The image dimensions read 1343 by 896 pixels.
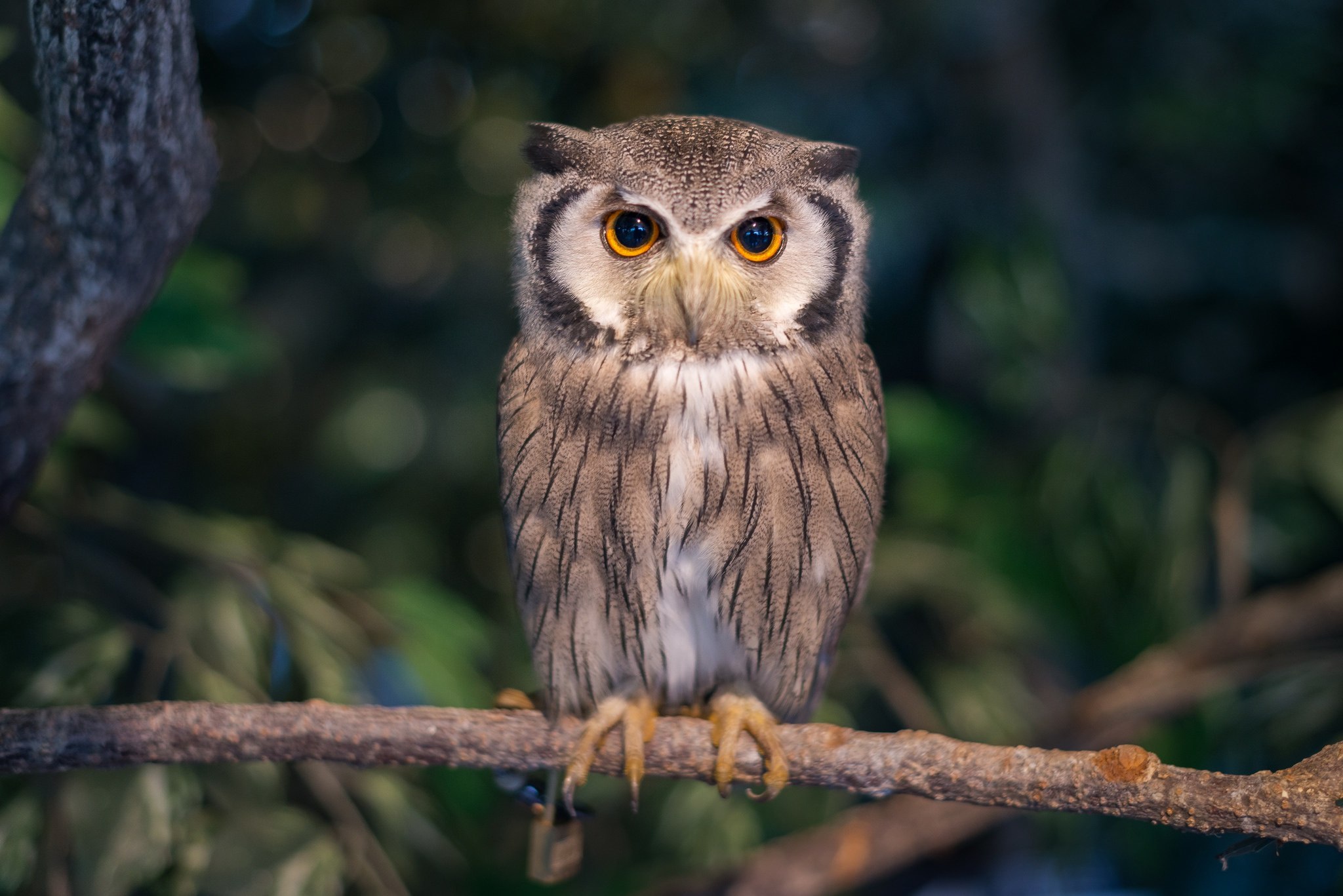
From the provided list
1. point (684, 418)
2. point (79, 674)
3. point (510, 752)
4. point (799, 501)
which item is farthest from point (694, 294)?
point (79, 674)

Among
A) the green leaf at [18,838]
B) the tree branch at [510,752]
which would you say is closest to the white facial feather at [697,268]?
the tree branch at [510,752]

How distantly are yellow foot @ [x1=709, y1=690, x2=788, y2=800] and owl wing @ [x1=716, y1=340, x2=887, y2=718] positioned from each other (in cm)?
7

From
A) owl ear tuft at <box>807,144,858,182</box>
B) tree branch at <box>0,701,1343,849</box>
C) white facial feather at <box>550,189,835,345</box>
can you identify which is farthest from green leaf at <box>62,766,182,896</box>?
owl ear tuft at <box>807,144,858,182</box>

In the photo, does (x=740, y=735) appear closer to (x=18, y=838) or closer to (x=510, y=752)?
(x=510, y=752)

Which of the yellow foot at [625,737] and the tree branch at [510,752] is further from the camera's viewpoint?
the yellow foot at [625,737]

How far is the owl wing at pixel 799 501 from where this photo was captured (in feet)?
3.48

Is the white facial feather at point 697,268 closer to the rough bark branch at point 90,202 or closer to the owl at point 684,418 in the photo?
the owl at point 684,418

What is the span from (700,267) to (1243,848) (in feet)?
2.32

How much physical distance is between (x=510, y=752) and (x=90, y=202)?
2.30 feet

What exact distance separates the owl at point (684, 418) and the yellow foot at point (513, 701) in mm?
37

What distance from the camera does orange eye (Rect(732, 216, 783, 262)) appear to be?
3.22ft

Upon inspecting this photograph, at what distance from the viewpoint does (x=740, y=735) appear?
1.13 m

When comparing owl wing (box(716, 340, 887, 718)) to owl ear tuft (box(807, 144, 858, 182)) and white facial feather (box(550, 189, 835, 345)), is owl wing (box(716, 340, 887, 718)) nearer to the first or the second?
white facial feather (box(550, 189, 835, 345))

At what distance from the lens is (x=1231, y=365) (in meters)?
2.28
